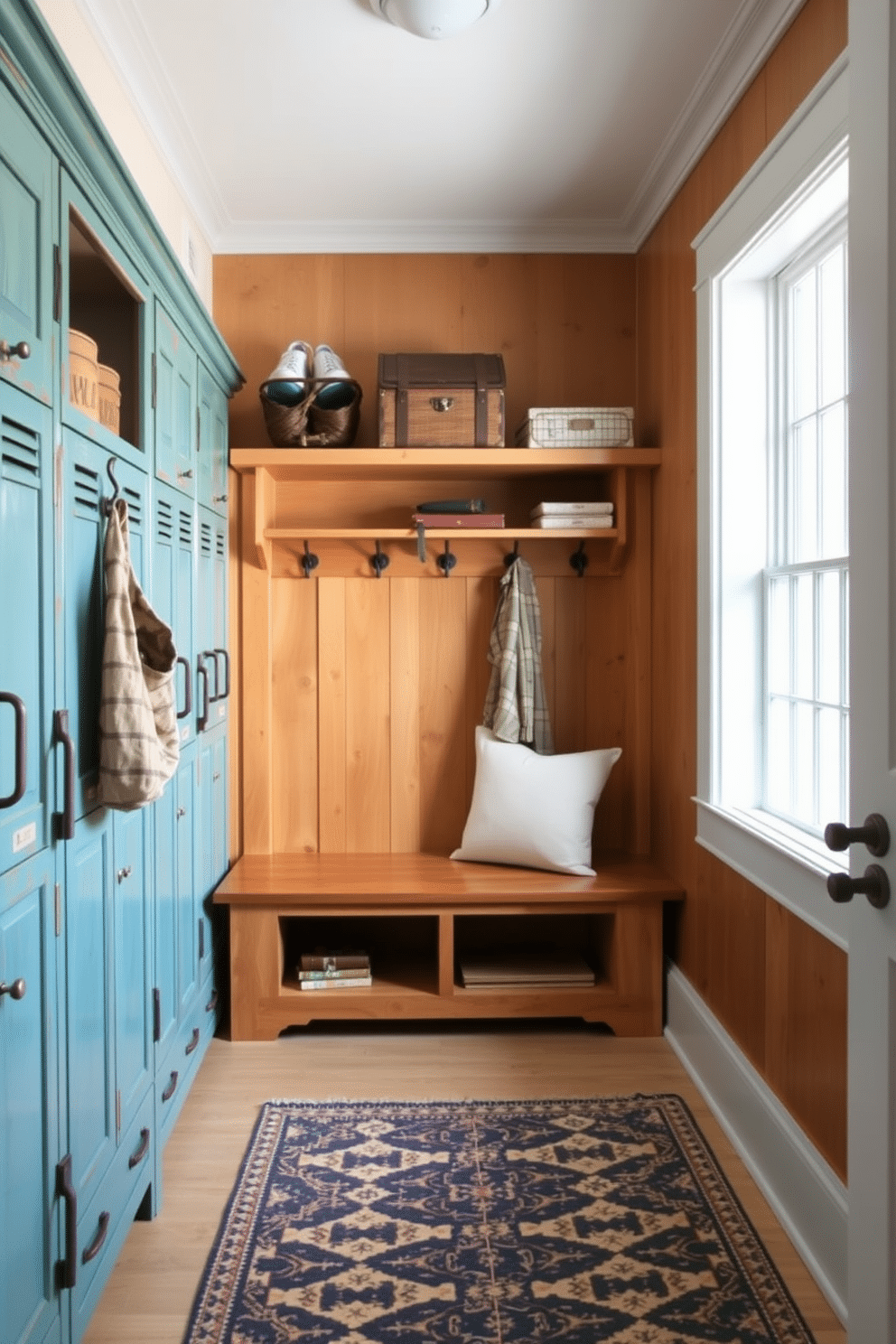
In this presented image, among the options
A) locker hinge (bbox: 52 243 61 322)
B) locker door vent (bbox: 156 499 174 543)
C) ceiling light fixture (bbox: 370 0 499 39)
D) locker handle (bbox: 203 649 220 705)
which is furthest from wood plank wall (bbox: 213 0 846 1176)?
locker hinge (bbox: 52 243 61 322)

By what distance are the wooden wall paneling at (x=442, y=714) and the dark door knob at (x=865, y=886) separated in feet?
→ 8.32

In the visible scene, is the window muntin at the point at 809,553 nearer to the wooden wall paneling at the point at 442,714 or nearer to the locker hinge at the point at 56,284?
the wooden wall paneling at the point at 442,714

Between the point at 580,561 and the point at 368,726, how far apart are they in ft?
3.06

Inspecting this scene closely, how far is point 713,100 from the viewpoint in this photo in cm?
272

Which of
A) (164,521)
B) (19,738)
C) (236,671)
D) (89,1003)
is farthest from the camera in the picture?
(236,671)

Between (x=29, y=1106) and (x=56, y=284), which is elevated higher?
(x=56, y=284)

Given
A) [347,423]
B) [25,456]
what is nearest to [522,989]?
[347,423]

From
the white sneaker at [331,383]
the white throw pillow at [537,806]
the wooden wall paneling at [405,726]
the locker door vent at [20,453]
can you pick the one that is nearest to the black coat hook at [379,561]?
the wooden wall paneling at [405,726]

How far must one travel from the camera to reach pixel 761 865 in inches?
96.1

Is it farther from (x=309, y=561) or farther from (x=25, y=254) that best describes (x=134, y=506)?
(x=309, y=561)

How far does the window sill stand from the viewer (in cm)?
204

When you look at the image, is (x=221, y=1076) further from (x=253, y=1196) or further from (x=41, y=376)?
(x=41, y=376)

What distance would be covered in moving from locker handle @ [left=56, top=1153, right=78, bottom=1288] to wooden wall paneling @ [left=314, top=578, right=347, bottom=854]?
2035mm

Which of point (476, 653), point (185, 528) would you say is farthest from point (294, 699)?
point (185, 528)
